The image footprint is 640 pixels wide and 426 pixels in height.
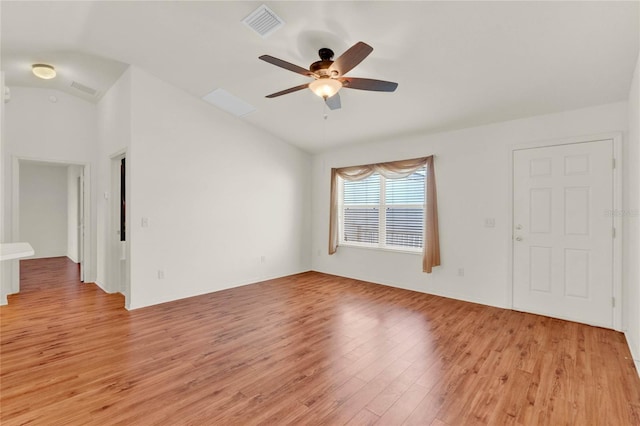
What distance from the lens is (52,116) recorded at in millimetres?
4852

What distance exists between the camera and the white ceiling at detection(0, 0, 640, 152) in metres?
2.37

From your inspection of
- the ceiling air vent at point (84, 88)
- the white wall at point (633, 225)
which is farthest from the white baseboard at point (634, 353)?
the ceiling air vent at point (84, 88)

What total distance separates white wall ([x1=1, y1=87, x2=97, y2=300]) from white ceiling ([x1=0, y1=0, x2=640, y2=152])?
422 millimetres

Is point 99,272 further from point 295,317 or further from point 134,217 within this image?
point 295,317

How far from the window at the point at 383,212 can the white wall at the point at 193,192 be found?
3.86ft

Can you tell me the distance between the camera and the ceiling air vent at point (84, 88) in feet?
14.9

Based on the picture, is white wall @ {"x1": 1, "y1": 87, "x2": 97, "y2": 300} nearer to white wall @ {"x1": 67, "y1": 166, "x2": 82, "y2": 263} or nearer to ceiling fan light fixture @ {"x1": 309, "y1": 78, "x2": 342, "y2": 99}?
white wall @ {"x1": 67, "y1": 166, "x2": 82, "y2": 263}

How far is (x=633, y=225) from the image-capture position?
2.86m

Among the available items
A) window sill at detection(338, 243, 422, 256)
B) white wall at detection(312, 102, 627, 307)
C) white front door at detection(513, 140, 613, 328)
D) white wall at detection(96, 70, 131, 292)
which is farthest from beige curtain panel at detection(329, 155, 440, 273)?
white wall at detection(96, 70, 131, 292)

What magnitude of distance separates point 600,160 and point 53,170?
10.8 metres

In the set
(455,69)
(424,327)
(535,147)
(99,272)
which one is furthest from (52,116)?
(535,147)

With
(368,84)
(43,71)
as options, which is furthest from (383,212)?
(43,71)

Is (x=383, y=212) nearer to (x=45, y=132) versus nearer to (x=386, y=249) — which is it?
(x=386, y=249)

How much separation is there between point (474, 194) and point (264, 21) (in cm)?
345
